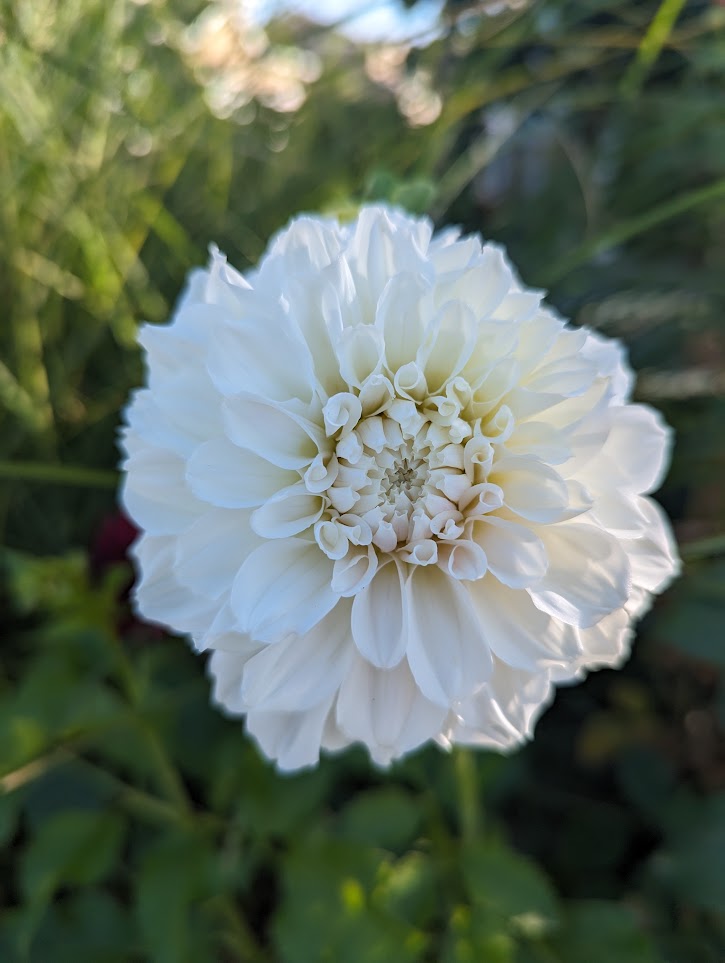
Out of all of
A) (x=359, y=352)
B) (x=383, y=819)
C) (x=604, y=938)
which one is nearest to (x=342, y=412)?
(x=359, y=352)

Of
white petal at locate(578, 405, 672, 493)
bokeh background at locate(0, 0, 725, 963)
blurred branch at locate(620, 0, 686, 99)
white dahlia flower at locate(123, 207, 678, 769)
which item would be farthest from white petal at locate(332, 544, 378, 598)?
blurred branch at locate(620, 0, 686, 99)

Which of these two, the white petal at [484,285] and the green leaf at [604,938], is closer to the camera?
the white petal at [484,285]

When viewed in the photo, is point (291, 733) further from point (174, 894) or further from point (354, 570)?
point (174, 894)

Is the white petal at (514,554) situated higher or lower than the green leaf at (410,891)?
higher

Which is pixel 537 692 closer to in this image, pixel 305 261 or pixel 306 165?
pixel 305 261

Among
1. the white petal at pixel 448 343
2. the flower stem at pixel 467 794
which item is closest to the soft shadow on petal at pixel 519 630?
the white petal at pixel 448 343

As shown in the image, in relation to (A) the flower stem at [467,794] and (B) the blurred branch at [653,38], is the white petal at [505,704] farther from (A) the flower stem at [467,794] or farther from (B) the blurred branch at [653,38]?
(B) the blurred branch at [653,38]

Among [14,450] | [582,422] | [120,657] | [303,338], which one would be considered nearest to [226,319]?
[303,338]
